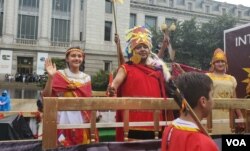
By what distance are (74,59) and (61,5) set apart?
1305 inches

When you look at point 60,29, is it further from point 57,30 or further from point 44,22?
point 44,22

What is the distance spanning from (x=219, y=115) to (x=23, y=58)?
104 feet

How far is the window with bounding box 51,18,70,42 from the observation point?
115ft

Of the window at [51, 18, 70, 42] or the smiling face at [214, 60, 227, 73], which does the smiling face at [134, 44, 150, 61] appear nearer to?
the smiling face at [214, 60, 227, 73]

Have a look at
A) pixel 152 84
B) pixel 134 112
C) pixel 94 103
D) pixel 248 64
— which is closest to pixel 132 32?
pixel 152 84

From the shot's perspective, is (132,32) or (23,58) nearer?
(132,32)

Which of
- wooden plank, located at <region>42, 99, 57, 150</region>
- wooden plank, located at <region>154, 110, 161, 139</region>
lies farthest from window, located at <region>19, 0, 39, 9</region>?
wooden plank, located at <region>42, 99, 57, 150</region>

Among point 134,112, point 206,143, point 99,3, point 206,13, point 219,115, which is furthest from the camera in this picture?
point 206,13

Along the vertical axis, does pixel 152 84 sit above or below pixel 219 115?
above

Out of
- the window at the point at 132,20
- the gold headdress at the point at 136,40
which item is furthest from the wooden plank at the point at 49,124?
the window at the point at 132,20

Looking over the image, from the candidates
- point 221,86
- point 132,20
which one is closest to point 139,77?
point 221,86

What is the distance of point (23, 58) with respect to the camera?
1320 inches

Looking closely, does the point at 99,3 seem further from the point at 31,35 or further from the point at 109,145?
the point at 109,145

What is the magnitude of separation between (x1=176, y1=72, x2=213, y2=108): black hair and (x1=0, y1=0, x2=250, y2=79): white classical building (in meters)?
30.8
